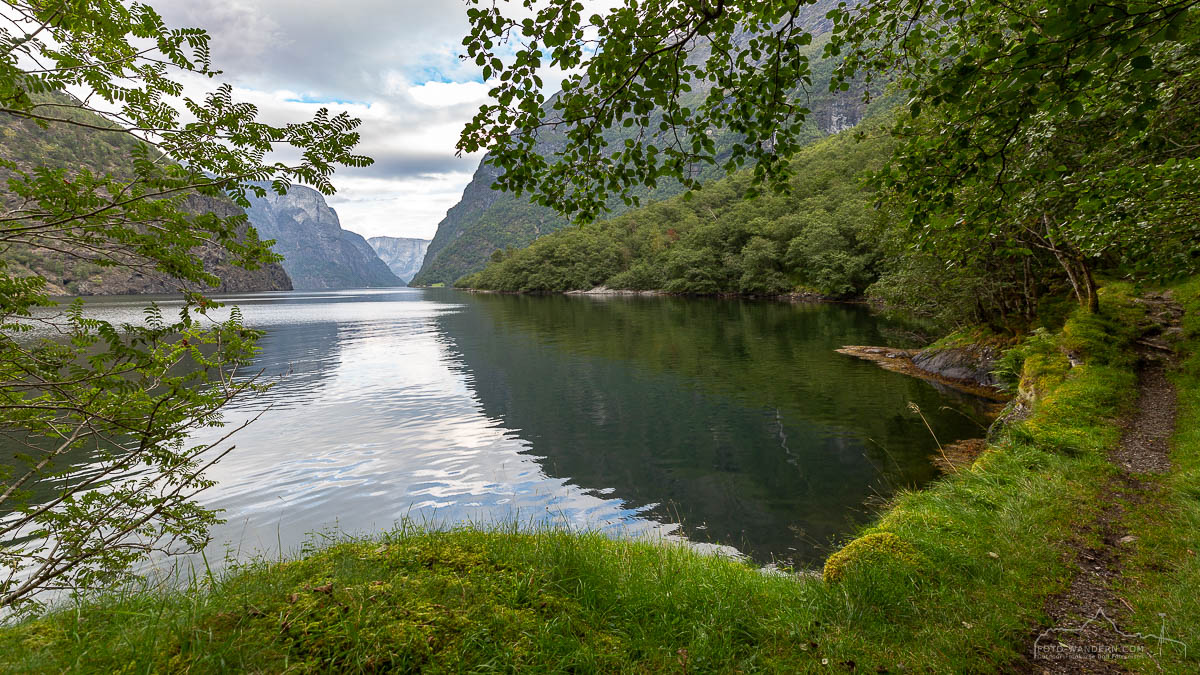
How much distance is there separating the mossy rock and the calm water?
429 cm

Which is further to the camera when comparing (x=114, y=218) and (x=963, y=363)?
(x=963, y=363)

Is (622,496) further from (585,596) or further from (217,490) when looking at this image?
(217,490)

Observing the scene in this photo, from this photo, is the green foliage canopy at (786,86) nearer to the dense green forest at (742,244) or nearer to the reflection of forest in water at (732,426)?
the dense green forest at (742,244)

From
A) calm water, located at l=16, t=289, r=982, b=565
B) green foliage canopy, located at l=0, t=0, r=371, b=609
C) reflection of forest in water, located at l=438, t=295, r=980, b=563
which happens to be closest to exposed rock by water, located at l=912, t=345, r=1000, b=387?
reflection of forest in water, located at l=438, t=295, r=980, b=563

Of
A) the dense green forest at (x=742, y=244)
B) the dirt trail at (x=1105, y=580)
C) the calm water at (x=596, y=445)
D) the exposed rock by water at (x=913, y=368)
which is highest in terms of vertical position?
the dense green forest at (x=742, y=244)

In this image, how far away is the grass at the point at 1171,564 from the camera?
430 centimetres

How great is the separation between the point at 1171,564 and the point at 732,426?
13217 mm

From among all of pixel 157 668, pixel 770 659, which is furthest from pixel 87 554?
pixel 770 659

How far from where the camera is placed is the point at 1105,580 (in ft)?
18.4

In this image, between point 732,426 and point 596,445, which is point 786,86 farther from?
point 732,426

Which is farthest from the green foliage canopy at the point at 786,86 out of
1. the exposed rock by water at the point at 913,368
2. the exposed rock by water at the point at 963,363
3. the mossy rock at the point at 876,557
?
the exposed rock by water at the point at 963,363

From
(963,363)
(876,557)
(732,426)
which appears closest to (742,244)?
(963,363)

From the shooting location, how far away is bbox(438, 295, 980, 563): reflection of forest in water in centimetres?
1245

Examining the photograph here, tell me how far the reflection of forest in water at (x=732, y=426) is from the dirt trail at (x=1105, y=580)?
4580 mm
